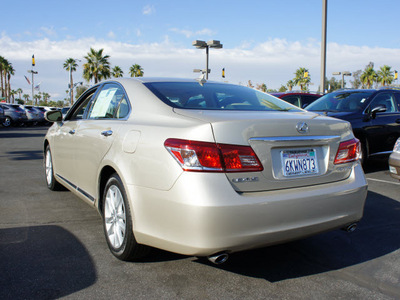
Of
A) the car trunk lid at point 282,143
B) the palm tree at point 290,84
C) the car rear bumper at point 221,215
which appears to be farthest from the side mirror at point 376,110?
the palm tree at point 290,84

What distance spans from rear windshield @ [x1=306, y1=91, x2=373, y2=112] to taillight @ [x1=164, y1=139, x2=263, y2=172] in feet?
19.2

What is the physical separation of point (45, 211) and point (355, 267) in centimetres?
334

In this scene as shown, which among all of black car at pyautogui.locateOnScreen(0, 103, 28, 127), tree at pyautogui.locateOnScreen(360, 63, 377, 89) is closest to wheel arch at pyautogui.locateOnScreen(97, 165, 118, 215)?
black car at pyautogui.locateOnScreen(0, 103, 28, 127)

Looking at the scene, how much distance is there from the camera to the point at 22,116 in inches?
1064

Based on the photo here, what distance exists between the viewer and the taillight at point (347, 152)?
9.98 feet

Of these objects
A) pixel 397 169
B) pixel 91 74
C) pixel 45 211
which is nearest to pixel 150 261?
pixel 45 211

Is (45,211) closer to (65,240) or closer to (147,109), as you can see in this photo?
(65,240)

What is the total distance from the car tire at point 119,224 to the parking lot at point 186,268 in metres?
0.11

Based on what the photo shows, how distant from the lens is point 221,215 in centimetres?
245

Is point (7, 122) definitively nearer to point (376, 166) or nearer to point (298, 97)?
point (298, 97)

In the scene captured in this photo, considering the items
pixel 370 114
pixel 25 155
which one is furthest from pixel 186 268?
pixel 25 155

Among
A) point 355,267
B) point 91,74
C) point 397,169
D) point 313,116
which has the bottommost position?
point 355,267

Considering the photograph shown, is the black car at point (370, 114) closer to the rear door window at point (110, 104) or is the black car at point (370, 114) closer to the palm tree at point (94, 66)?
the rear door window at point (110, 104)

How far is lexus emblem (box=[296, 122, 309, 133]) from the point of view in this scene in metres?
Answer: 2.79
